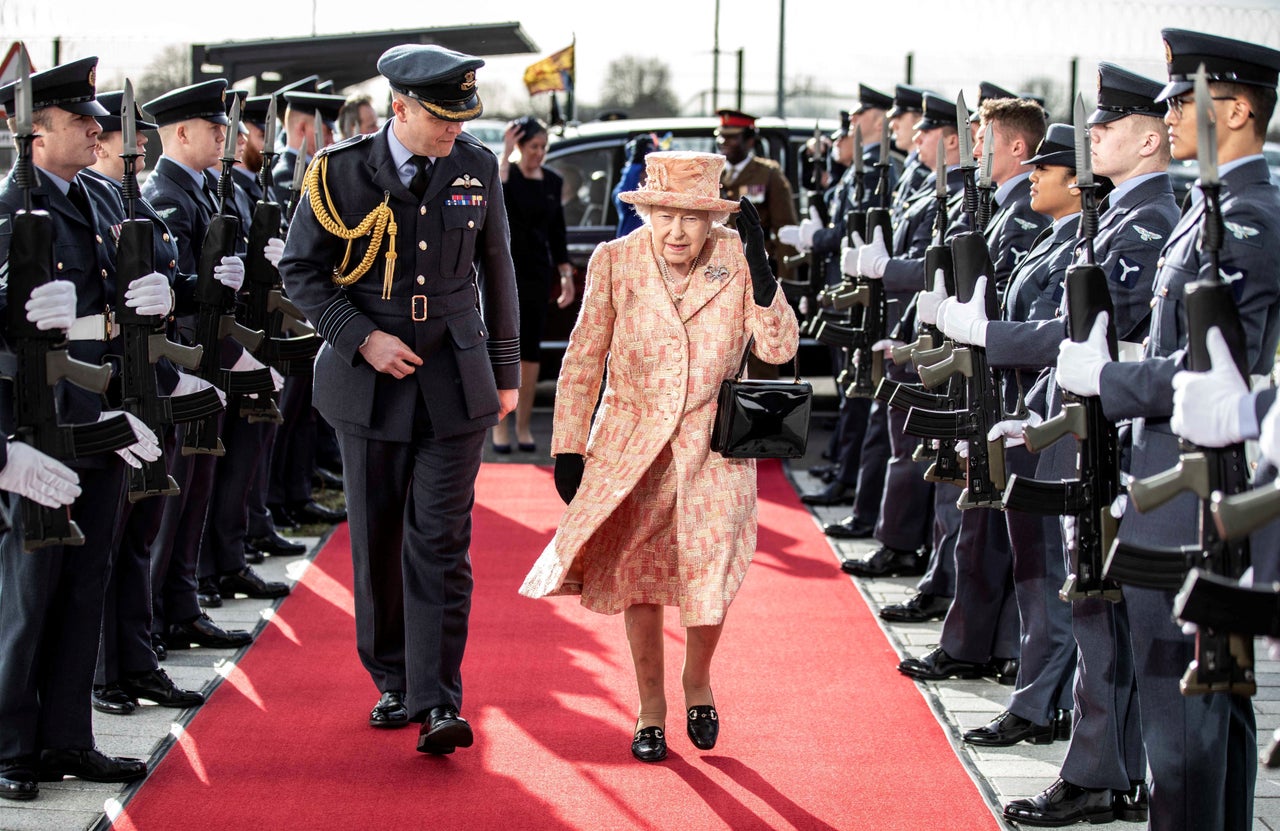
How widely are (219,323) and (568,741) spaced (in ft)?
6.41

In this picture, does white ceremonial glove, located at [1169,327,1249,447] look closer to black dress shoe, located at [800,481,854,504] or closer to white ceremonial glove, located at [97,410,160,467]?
white ceremonial glove, located at [97,410,160,467]

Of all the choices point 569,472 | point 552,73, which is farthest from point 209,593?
point 552,73

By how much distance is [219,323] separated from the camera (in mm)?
5570

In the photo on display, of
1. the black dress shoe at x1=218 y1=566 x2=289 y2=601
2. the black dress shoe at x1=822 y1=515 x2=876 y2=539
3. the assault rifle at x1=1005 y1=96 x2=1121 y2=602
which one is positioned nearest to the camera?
the assault rifle at x1=1005 y1=96 x2=1121 y2=602

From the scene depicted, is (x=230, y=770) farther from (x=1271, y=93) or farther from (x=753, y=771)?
(x=1271, y=93)

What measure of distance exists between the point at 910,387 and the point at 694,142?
6236 millimetres

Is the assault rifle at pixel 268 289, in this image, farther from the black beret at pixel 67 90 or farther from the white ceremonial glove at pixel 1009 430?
the white ceremonial glove at pixel 1009 430

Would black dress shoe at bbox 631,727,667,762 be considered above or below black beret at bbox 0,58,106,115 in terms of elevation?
below

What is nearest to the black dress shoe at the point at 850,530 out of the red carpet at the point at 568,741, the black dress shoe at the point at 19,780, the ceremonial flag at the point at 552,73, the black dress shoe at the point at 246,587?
the red carpet at the point at 568,741

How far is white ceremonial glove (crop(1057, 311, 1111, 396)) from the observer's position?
3.66 meters

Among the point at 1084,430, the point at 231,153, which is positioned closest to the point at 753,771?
the point at 1084,430

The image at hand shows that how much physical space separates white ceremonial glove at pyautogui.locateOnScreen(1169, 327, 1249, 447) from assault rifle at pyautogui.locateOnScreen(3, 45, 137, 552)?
2.65m

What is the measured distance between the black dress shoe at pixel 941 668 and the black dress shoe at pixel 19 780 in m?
2.94

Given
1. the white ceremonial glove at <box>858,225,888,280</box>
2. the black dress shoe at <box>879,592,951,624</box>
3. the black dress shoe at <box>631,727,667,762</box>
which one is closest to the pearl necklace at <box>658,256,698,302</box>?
the black dress shoe at <box>631,727,667,762</box>
